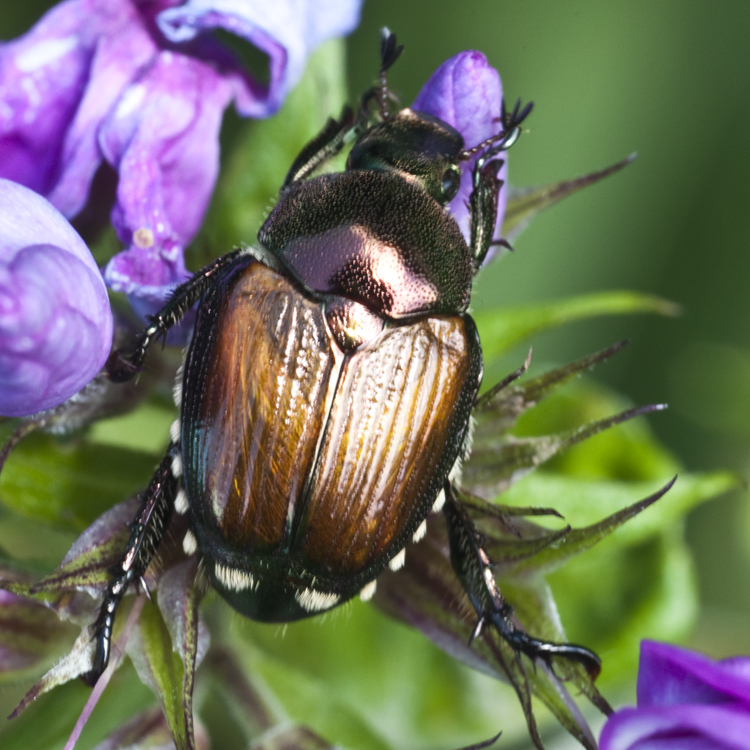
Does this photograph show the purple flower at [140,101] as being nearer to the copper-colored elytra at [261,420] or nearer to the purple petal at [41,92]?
the purple petal at [41,92]

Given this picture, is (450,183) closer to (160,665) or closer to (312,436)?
(312,436)

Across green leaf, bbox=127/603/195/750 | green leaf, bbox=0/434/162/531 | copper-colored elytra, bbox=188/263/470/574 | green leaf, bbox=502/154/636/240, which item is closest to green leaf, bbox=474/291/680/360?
green leaf, bbox=502/154/636/240

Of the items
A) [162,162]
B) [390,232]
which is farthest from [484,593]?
[162,162]

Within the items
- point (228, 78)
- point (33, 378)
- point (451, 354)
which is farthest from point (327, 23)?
point (33, 378)

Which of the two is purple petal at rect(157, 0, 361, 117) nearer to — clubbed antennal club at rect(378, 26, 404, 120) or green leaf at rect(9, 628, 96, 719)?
clubbed antennal club at rect(378, 26, 404, 120)

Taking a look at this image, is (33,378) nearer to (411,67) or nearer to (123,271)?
(123,271)

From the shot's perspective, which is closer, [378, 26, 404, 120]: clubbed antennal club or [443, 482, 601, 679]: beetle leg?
[443, 482, 601, 679]: beetle leg
